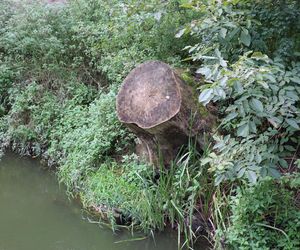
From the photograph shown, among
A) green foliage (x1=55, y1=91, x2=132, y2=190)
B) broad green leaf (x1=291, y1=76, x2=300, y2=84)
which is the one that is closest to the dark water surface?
green foliage (x1=55, y1=91, x2=132, y2=190)

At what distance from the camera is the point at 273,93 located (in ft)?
9.96

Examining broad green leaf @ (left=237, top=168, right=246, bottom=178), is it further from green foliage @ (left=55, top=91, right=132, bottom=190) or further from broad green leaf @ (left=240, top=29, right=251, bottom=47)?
green foliage @ (left=55, top=91, right=132, bottom=190)

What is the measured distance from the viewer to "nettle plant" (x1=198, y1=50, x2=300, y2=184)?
8.94 feet

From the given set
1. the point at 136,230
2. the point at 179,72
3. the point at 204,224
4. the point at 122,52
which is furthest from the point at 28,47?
the point at 204,224

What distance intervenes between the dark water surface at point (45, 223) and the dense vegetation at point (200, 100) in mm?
144

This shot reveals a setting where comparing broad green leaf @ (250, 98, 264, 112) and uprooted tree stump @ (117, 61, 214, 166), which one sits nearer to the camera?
broad green leaf @ (250, 98, 264, 112)

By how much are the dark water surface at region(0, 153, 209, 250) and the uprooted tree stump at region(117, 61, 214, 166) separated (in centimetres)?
77

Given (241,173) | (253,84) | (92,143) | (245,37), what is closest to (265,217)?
(241,173)

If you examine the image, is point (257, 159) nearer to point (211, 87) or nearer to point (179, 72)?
point (211, 87)

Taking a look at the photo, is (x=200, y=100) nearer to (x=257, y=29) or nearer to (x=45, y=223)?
(x=257, y=29)

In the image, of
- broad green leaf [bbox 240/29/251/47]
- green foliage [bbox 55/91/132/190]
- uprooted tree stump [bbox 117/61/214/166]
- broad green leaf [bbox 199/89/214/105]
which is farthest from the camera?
green foliage [bbox 55/91/132/190]

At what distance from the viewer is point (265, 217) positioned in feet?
10.5

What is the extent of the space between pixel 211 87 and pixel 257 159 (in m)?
0.62

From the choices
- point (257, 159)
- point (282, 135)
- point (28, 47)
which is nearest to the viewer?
point (257, 159)
